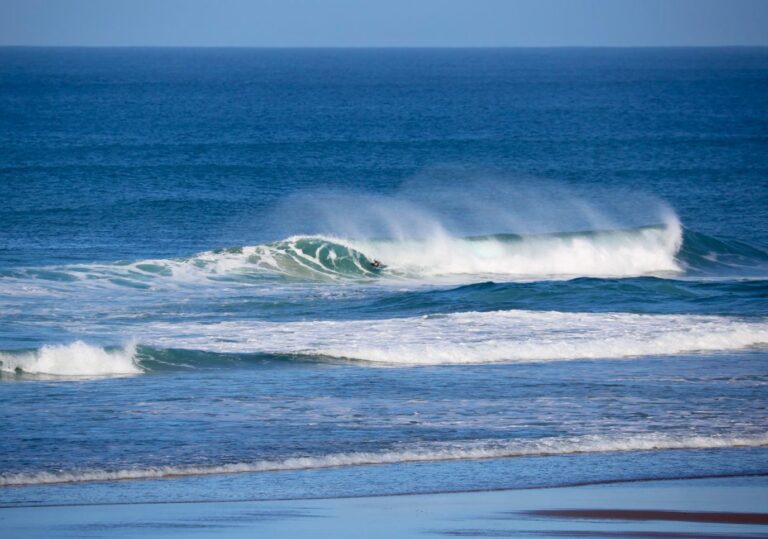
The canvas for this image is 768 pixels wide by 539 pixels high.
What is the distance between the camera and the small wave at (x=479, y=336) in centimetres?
1933

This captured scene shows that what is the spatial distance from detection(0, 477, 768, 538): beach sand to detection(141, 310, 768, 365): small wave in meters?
6.66

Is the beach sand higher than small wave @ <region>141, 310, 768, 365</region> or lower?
lower

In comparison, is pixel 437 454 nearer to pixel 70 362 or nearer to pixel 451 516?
pixel 451 516

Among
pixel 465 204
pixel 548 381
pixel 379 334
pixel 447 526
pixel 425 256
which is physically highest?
pixel 465 204

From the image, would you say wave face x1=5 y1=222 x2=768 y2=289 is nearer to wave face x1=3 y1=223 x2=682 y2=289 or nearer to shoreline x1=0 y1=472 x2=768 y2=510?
wave face x1=3 y1=223 x2=682 y2=289

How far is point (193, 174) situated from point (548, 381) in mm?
32802

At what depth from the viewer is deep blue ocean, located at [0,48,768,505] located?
13719 millimetres

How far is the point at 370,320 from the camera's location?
2252 cm

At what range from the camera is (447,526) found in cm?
1130

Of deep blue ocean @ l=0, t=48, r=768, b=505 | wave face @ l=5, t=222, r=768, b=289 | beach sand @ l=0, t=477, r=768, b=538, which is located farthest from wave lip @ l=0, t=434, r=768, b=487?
wave face @ l=5, t=222, r=768, b=289

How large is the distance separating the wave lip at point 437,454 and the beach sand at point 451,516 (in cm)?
101

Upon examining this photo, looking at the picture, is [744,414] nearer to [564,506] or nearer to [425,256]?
[564,506]

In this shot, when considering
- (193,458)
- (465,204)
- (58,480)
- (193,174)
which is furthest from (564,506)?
(193,174)

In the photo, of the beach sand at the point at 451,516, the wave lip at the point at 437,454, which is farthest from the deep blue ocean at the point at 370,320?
the beach sand at the point at 451,516
